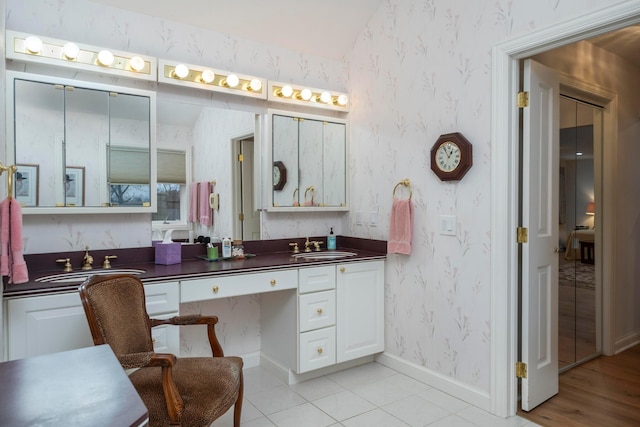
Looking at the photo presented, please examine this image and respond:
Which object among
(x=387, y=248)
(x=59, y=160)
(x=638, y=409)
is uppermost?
(x=59, y=160)

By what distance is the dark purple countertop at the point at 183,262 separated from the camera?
6.56 feet

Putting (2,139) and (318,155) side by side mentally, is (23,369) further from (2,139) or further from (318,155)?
(318,155)

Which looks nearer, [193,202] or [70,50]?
[70,50]

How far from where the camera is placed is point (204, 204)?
2.89 metres

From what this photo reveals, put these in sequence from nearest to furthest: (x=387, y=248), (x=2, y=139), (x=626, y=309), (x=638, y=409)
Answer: (x=2, y=139)
(x=638, y=409)
(x=387, y=248)
(x=626, y=309)

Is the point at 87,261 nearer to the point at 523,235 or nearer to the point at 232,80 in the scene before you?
the point at 232,80

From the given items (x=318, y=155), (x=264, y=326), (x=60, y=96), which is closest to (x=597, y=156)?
(x=318, y=155)

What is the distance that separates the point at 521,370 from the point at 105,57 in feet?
9.91

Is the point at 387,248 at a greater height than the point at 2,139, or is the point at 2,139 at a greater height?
the point at 2,139

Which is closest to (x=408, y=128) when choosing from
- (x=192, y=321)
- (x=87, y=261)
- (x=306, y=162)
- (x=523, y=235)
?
(x=306, y=162)

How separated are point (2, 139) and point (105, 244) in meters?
0.80

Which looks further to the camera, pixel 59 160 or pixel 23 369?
pixel 59 160

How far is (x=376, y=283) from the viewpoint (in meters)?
3.12

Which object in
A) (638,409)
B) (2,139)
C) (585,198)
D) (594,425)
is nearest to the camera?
(2,139)
